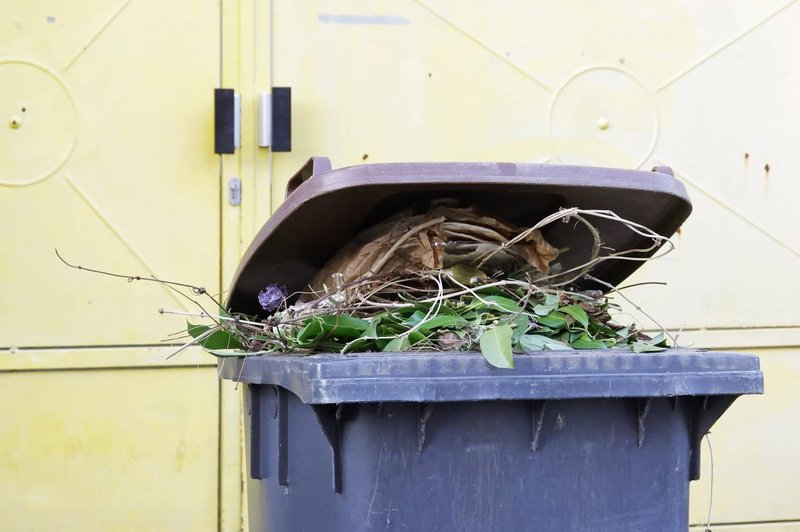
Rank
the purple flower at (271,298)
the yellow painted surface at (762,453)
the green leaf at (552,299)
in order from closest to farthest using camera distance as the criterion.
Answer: the green leaf at (552,299) < the purple flower at (271,298) < the yellow painted surface at (762,453)

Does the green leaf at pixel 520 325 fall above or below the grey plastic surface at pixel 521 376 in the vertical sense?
above

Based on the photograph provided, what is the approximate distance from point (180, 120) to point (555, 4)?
180 centimetres

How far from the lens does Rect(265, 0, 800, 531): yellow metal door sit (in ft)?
14.3

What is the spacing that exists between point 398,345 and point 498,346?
24 centimetres

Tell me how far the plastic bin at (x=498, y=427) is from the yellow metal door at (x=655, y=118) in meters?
2.19

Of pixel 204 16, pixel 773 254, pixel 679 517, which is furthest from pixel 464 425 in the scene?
pixel 773 254

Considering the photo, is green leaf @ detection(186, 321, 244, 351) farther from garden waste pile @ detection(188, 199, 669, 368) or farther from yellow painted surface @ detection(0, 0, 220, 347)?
yellow painted surface @ detection(0, 0, 220, 347)

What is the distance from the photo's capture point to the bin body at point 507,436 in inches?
75.9

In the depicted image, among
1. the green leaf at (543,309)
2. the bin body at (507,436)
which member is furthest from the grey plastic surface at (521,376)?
the green leaf at (543,309)

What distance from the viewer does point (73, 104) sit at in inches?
166

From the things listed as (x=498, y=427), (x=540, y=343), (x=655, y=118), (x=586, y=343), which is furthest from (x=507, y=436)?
(x=655, y=118)

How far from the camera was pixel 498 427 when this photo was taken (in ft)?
6.51

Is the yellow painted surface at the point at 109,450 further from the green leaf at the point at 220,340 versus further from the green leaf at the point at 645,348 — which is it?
the green leaf at the point at 645,348

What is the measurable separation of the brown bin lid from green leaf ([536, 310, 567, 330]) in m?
0.29
